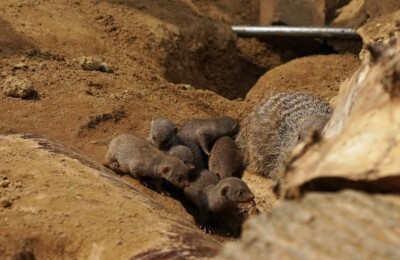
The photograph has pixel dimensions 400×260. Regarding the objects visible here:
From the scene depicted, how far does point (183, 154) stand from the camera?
4.58 m

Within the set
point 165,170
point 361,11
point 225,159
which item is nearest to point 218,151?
point 225,159

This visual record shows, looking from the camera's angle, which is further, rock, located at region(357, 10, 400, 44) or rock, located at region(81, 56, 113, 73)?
rock, located at region(81, 56, 113, 73)

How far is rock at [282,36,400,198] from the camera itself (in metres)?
1.97

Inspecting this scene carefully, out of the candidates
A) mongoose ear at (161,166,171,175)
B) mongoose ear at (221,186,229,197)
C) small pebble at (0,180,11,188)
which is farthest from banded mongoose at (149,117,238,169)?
small pebble at (0,180,11,188)

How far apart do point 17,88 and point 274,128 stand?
1566 millimetres

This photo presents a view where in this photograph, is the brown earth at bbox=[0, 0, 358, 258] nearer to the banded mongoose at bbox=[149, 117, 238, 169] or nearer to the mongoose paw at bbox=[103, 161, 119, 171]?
the mongoose paw at bbox=[103, 161, 119, 171]

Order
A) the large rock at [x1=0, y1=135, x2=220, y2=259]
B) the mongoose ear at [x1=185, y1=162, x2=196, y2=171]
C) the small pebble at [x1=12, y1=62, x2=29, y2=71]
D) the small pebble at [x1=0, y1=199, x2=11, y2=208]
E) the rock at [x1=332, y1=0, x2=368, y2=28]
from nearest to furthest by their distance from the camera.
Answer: the large rock at [x1=0, y1=135, x2=220, y2=259] < the small pebble at [x1=0, y1=199, x2=11, y2=208] < the mongoose ear at [x1=185, y1=162, x2=196, y2=171] < the small pebble at [x1=12, y1=62, x2=29, y2=71] < the rock at [x1=332, y1=0, x2=368, y2=28]

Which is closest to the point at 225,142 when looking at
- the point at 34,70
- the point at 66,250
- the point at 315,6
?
the point at 34,70

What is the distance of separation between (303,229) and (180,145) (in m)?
2.87

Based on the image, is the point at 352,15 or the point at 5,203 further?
the point at 352,15

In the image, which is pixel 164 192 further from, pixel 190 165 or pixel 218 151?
pixel 218 151

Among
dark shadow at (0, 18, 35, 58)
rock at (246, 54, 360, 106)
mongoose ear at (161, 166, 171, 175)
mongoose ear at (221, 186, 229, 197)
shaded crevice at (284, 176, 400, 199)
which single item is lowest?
mongoose ear at (161, 166, 171, 175)

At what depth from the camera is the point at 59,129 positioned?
451 cm

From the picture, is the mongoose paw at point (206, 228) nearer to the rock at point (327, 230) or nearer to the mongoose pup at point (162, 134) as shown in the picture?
the mongoose pup at point (162, 134)
